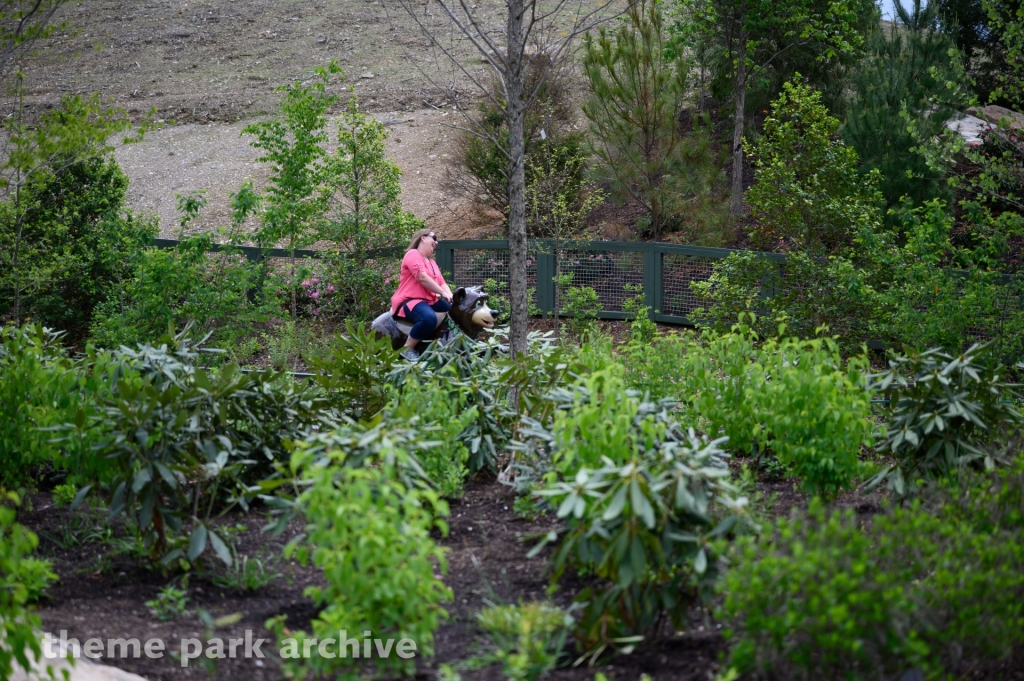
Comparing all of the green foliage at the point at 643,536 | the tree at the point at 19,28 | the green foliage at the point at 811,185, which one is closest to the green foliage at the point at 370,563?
the green foliage at the point at 643,536

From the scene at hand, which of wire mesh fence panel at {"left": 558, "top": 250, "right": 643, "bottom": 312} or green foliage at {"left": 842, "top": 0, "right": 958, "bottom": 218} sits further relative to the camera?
green foliage at {"left": 842, "top": 0, "right": 958, "bottom": 218}

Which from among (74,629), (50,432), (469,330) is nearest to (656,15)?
(469,330)

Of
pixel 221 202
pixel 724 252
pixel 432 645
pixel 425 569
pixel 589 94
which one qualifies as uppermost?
pixel 589 94

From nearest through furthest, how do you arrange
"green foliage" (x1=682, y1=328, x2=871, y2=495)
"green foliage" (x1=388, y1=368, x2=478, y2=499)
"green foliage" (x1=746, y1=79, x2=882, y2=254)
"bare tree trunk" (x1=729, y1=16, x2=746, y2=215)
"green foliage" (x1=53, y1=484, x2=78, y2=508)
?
"green foliage" (x1=682, y1=328, x2=871, y2=495) < "green foliage" (x1=53, y1=484, x2=78, y2=508) < "green foliage" (x1=388, y1=368, x2=478, y2=499) < "green foliage" (x1=746, y1=79, x2=882, y2=254) < "bare tree trunk" (x1=729, y1=16, x2=746, y2=215)

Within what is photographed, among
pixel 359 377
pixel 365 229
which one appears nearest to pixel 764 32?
pixel 365 229

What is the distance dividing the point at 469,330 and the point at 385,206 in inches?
221

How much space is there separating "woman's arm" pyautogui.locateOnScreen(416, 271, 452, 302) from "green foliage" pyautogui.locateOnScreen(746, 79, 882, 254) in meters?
4.52

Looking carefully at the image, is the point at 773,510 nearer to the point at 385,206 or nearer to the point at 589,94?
the point at 385,206

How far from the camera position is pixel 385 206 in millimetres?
14312

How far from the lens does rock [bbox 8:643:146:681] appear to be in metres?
3.47

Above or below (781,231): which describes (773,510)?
below

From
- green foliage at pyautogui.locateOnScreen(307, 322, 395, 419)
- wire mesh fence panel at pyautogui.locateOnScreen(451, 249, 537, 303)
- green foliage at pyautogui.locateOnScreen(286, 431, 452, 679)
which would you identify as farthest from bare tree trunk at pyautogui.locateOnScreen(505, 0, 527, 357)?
wire mesh fence panel at pyautogui.locateOnScreen(451, 249, 537, 303)

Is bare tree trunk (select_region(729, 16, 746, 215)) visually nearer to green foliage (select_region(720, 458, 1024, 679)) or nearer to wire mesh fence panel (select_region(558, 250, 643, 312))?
wire mesh fence panel (select_region(558, 250, 643, 312))

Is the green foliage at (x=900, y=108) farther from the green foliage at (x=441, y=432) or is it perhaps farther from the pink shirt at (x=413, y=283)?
the green foliage at (x=441, y=432)
